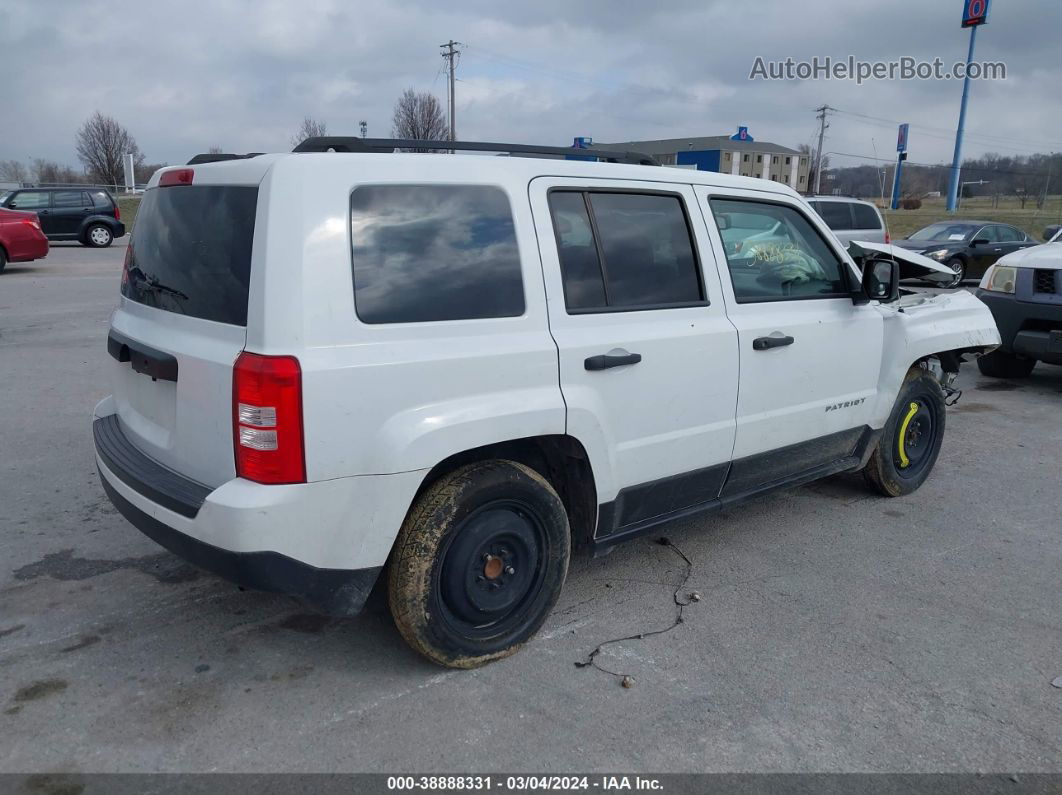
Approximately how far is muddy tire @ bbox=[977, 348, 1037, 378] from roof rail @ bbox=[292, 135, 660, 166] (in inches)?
257

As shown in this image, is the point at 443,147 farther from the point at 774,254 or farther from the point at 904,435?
the point at 904,435

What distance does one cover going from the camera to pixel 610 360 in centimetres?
335

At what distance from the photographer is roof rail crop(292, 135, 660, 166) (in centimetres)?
319

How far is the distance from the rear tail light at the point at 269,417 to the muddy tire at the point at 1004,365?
838 cm

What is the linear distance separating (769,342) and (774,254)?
550 millimetres

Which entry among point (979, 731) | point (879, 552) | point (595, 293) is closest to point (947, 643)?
point (979, 731)

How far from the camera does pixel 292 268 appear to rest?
269cm

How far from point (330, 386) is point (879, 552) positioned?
3160 millimetres

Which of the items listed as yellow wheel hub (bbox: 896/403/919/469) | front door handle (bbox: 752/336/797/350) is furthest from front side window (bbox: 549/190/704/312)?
yellow wheel hub (bbox: 896/403/919/469)

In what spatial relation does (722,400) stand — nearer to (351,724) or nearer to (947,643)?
(947,643)

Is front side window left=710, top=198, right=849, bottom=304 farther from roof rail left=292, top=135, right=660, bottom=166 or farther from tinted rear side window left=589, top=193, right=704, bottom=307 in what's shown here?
roof rail left=292, top=135, right=660, bottom=166

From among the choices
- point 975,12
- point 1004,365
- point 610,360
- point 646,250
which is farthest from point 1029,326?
point 975,12

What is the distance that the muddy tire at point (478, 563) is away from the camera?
3.01 m

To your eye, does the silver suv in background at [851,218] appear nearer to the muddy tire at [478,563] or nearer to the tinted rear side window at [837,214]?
the tinted rear side window at [837,214]
